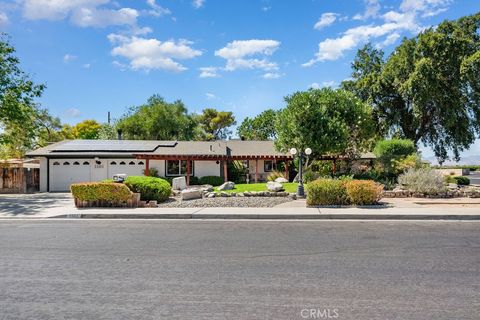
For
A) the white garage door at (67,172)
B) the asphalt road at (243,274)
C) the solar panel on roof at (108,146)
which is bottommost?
the asphalt road at (243,274)

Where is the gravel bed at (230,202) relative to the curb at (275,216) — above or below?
above

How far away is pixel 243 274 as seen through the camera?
20.4ft

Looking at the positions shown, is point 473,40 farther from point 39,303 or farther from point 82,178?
point 39,303

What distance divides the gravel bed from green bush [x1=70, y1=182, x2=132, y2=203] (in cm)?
161

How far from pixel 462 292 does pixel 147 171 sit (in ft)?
83.3

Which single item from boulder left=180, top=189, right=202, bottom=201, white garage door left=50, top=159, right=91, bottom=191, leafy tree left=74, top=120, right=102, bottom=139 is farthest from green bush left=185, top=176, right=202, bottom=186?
leafy tree left=74, top=120, right=102, bottom=139

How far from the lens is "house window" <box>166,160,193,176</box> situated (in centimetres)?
3102

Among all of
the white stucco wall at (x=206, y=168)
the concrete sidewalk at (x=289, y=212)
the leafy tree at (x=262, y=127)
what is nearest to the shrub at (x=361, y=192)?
the concrete sidewalk at (x=289, y=212)

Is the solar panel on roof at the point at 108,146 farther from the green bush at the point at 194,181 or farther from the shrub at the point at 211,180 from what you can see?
the shrub at the point at 211,180

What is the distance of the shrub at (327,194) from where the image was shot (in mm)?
15719

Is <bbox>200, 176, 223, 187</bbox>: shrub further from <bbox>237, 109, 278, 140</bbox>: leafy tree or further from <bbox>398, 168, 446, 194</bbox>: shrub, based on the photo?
<bbox>237, 109, 278, 140</bbox>: leafy tree

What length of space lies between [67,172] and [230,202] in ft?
58.4

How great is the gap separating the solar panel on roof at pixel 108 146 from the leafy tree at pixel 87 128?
3057 centimetres

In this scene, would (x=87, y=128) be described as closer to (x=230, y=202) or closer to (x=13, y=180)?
(x=13, y=180)
